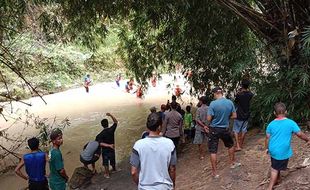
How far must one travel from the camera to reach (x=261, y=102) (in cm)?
778

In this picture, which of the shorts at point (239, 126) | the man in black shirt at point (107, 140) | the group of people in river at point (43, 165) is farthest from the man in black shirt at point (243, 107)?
the group of people in river at point (43, 165)

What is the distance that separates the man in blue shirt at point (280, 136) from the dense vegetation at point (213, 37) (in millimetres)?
2222

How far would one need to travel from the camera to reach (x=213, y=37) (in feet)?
31.6

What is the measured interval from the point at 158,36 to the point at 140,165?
828 cm

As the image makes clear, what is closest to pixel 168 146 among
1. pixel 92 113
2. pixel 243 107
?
pixel 243 107

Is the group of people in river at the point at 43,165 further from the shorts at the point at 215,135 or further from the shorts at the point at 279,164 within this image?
the shorts at the point at 279,164

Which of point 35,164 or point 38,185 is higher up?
point 35,164

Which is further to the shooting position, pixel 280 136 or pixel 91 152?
pixel 91 152

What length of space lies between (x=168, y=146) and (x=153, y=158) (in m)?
0.16

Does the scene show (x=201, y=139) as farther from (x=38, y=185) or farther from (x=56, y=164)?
(x=38, y=185)

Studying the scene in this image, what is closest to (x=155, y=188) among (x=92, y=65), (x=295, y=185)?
(x=295, y=185)

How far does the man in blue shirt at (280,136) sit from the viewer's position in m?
4.55

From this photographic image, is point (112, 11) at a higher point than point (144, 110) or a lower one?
higher

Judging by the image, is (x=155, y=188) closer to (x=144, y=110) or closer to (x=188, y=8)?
(x=188, y=8)
